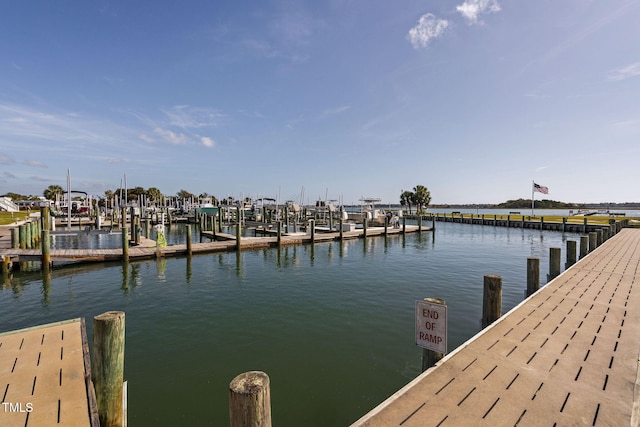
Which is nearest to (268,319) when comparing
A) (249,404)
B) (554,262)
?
(249,404)

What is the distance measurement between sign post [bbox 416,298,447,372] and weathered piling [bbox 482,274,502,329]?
303 centimetres

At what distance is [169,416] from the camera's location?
5609 mm

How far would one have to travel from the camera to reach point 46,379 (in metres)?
4.90

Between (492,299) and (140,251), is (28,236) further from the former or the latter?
(492,299)

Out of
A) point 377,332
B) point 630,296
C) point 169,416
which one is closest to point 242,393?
point 169,416

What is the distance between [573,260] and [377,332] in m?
13.2

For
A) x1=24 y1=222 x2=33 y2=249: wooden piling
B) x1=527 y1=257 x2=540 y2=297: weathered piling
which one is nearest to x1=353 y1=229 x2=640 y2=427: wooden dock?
x1=527 y1=257 x2=540 y2=297: weathered piling

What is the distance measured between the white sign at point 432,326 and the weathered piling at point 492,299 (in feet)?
10.1

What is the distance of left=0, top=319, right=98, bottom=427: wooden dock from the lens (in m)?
4.12

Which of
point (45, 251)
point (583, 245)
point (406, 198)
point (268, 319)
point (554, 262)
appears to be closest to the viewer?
A: point (268, 319)

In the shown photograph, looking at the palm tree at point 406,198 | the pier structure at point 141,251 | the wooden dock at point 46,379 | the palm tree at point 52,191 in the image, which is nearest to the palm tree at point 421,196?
the palm tree at point 406,198

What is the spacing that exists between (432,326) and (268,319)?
6.58 meters

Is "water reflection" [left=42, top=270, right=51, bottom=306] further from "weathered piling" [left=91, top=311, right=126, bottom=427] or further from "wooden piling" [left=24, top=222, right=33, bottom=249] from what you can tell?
"weathered piling" [left=91, top=311, right=126, bottom=427]

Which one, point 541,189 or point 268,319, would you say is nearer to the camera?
point 268,319
